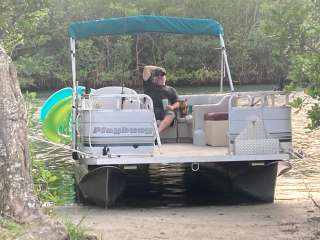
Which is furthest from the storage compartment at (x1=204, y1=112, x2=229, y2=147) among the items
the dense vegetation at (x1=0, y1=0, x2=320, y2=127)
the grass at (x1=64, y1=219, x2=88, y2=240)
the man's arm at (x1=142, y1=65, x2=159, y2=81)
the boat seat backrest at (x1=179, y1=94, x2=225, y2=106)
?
the dense vegetation at (x1=0, y1=0, x2=320, y2=127)

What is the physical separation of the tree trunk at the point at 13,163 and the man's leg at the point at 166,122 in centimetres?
488

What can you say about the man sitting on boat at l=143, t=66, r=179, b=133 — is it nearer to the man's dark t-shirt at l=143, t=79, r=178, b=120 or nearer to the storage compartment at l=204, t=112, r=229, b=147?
the man's dark t-shirt at l=143, t=79, r=178, b=120

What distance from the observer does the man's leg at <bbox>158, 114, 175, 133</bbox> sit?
9.92 m

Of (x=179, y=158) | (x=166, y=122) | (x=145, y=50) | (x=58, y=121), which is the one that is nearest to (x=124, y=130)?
(x=179, y=158)

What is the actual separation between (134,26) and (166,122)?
1528mm

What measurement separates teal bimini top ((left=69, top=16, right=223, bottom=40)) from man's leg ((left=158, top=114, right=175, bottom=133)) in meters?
1.29

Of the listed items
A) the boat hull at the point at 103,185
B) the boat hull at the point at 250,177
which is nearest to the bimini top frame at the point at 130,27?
the boat hull at the point at 103,185

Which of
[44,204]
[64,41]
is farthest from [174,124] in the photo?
[64,41]

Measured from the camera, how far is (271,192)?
340 inches

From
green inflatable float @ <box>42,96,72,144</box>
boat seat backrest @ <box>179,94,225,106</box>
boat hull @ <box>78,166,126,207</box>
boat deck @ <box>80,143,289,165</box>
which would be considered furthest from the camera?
green inflatable float @ <box>42,96,72,144</box>

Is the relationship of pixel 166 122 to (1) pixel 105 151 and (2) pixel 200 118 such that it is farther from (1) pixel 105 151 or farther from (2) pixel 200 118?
(1) pixel 105 151

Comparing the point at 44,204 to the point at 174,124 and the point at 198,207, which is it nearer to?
the point at 198,207

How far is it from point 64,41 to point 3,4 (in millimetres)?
39409

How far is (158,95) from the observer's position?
399 inches
